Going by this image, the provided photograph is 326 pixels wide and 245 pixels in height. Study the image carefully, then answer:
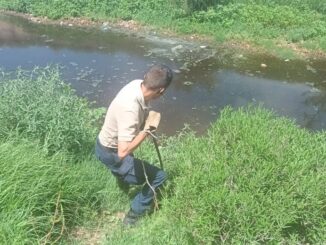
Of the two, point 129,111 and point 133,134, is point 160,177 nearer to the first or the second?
point 133,134

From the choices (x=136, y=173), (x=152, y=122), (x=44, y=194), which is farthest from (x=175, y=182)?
(x=44, y=194)

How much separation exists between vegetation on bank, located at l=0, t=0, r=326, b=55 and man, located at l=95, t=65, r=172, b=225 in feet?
26.9

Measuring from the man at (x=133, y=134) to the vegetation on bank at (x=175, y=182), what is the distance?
188 mm

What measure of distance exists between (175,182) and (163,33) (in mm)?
8901

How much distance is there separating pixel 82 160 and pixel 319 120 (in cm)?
515

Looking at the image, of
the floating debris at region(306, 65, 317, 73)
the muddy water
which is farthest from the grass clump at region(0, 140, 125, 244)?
the floating debris at region(306, 65, 317, 73)

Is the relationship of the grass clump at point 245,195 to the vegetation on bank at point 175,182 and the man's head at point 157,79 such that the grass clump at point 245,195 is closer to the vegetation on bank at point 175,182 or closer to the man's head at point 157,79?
the vegetation on bank at point 175,182

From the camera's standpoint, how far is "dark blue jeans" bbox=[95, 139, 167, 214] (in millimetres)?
4531

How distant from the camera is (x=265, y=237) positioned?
3.92 meters

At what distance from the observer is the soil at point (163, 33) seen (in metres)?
11.7

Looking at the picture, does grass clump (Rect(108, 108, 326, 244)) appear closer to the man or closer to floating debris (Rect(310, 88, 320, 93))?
the man

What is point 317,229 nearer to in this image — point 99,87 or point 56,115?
point 56,115

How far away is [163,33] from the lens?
43.0ft

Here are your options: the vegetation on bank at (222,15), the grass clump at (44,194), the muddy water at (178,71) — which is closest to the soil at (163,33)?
the vegetation on bank at (222,15)
